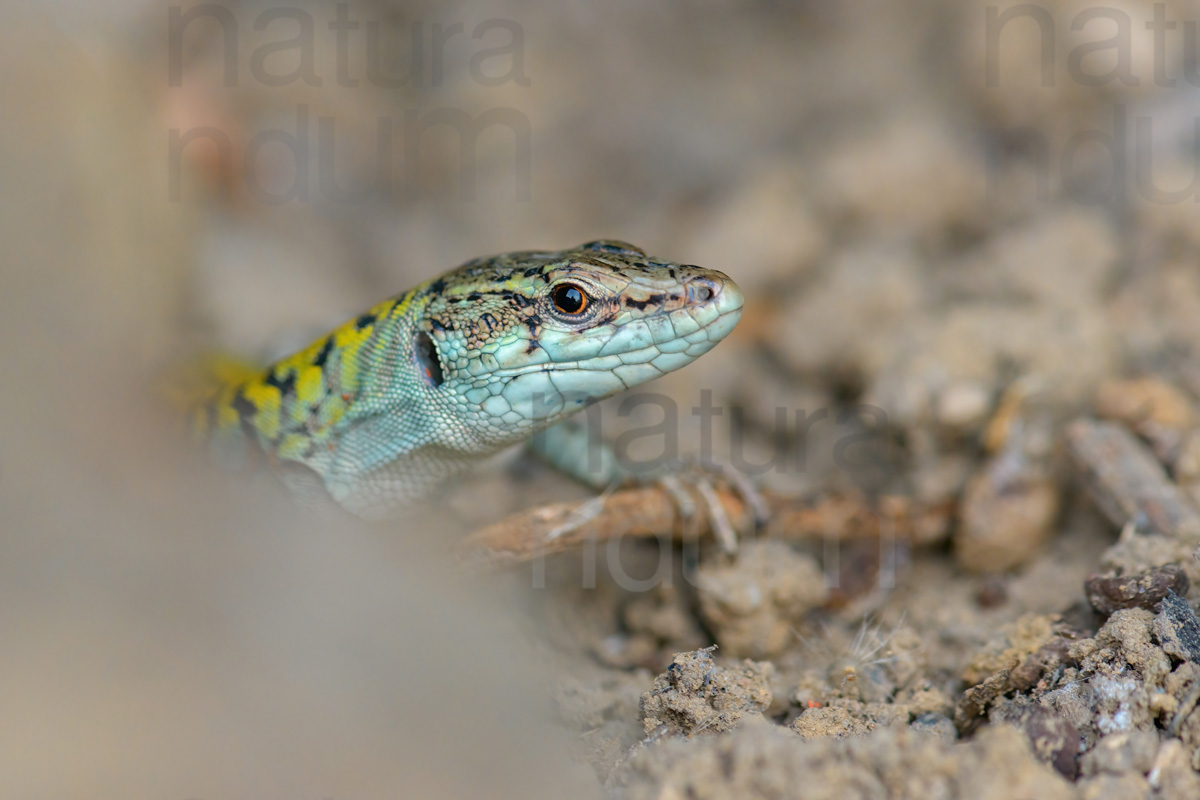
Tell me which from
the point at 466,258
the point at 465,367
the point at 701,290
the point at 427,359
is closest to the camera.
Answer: the point at 701,290

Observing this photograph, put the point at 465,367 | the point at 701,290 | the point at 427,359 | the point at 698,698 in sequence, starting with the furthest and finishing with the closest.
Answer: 1. the point at 427,359
2. the point at 465,367
3. the point at 701,290
4. the point at 698,698

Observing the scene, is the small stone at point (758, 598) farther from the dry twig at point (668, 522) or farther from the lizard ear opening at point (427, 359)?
the lizard ear opening at point (427, 359)

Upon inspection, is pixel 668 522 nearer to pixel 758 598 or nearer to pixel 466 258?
pixel 758 598

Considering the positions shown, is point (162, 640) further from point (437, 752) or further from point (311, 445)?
point (311, 445)

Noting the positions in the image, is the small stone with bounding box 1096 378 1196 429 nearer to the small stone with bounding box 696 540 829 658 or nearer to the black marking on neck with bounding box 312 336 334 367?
the small stone with bounding box 696 540 829 658

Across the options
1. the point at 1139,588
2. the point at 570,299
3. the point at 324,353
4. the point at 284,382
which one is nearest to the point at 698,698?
the point at 1139,588

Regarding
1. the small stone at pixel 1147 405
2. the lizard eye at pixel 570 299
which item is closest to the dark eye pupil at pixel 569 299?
the lizard eye at pixel 570 299
